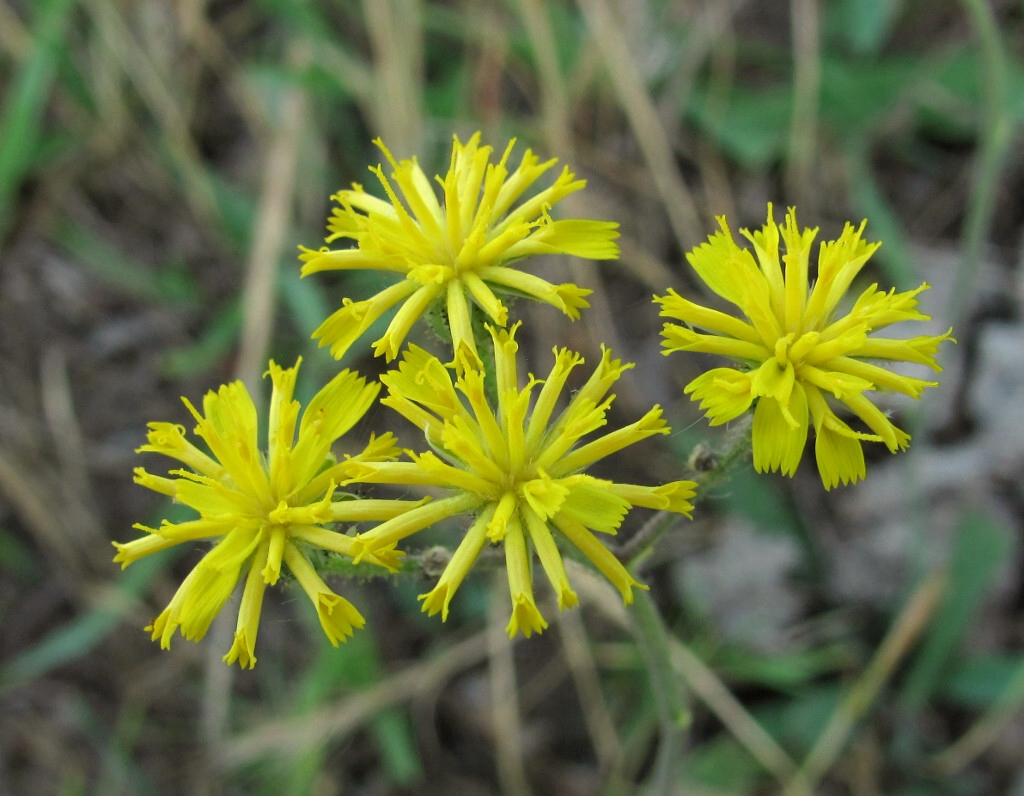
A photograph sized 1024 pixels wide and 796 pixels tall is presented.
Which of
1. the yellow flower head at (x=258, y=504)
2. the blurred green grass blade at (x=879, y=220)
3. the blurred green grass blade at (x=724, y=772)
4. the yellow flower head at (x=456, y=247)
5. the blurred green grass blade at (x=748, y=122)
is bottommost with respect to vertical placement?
the blurred green grass blade at (x=724, y=772)

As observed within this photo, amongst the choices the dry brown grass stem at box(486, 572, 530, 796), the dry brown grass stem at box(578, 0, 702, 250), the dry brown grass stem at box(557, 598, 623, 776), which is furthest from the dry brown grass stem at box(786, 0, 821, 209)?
the dry brown grass stem at box(486, 572, 530, 796)

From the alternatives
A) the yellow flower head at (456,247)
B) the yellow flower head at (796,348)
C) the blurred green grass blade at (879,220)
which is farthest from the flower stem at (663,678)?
the blurred green grass blade at (879,220)

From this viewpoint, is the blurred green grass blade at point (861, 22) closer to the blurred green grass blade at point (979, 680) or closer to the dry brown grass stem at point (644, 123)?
the dry brown grass stem at point (644, 123)

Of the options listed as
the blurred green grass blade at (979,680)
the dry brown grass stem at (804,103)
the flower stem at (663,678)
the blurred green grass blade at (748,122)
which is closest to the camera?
the flower stem at (663,678)

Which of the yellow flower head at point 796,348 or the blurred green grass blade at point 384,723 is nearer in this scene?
the yellow flower head at point 796,348

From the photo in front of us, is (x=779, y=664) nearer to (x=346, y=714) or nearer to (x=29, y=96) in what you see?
(x=346, y=714)

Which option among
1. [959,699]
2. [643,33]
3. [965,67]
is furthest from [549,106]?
[959,699]

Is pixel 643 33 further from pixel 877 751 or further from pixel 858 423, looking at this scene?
pixel 877 751
